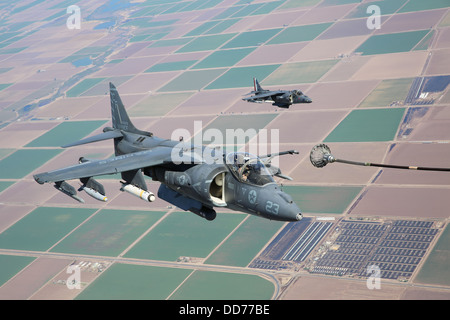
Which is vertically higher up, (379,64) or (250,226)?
(379,64)

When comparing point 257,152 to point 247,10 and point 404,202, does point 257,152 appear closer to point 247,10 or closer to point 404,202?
point 404,202

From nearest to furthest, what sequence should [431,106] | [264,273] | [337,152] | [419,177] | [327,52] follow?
[264,273], [419,177], [337,152], [431,106], [327,52]

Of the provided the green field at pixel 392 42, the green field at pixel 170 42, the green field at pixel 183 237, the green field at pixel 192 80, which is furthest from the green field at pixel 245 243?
the green field at pixel 170 42

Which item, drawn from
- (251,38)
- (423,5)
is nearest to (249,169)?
(251,38)

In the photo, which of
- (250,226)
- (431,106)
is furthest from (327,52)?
(250,226)

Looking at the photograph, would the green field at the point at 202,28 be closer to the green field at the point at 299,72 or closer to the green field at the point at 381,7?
the green field at the point at 381,7

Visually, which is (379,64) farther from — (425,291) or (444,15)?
(425,291)
